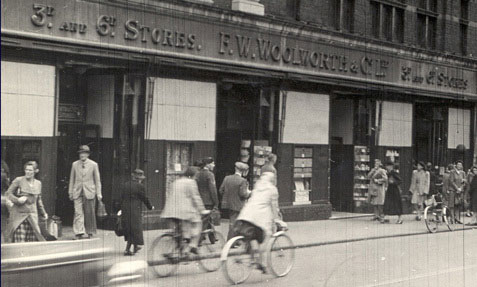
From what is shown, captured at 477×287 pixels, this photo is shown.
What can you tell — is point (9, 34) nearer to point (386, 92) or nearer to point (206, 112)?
point (206, 112)

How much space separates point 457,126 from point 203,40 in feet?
43.6

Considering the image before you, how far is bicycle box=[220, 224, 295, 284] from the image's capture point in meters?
9.82

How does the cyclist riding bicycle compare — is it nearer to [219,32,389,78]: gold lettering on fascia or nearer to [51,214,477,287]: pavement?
[51,214,477,287]: pavement

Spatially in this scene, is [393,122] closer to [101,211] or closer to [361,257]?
[361,257]

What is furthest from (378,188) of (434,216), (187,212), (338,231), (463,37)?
(187,212)

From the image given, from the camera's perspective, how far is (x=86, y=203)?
13.5 meters

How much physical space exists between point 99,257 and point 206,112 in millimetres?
10628

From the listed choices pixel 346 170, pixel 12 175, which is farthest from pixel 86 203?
pixel 346 170

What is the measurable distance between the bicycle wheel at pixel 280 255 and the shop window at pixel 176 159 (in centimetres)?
528

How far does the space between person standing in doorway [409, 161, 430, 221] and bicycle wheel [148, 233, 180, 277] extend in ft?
37.6

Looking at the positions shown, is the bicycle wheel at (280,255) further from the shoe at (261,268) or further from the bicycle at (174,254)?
the bicycle at (174,254)

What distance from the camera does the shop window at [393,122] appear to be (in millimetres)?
22578

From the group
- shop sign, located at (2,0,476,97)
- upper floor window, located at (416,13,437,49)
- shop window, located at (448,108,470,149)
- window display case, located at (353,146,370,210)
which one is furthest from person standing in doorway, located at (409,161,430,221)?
shop window, located at (448,108,470,149)

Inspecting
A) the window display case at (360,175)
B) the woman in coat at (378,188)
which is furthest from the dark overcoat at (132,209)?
the window display case at (360,175)
